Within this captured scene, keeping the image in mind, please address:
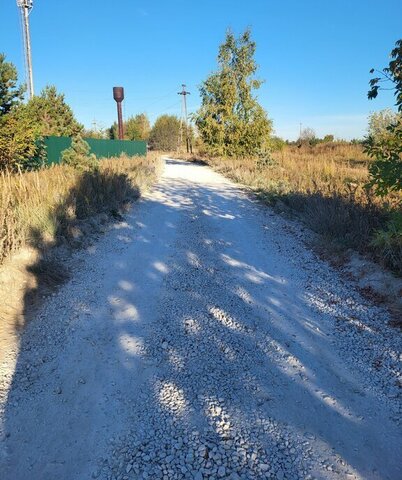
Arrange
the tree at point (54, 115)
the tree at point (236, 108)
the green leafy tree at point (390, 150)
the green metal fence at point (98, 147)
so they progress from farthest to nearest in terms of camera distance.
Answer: the tree at point (236, 108)
the tree at point (54, 115)
the green metal fence at point (98, 147)
the green leafy tree at point (390, 150)

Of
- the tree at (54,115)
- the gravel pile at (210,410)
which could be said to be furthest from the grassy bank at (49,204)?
the tree at (54,115)

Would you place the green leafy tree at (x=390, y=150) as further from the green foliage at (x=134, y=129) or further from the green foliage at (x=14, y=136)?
the green foliage at (x=134, y=129)

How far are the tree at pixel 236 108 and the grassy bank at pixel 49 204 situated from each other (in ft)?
49.9

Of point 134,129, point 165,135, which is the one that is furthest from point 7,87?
point 165,135

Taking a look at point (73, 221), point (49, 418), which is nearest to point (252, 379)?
point (49, 418)

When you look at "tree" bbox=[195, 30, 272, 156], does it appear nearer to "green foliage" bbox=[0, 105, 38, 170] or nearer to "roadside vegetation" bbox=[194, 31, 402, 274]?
"roadside vegetation" bbox=[194, 31, 402, 274]

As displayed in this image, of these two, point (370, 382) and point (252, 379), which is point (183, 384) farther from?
point (370, 382)

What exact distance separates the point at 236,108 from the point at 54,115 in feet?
37.3

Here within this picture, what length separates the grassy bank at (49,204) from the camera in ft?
16.7

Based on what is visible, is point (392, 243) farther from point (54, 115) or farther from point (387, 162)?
point (54, 115)

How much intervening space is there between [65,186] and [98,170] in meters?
3.02

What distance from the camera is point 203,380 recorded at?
9.75 feet

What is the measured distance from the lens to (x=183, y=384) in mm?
2922

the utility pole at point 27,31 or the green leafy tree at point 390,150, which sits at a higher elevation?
the utility pole at point 27,31
